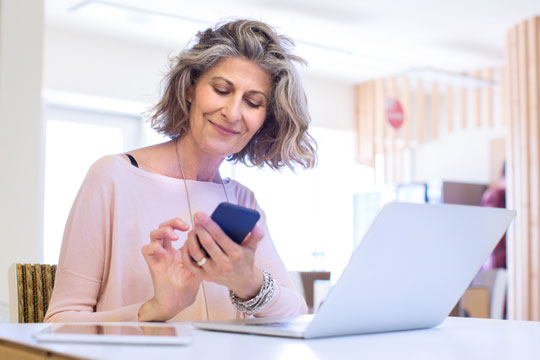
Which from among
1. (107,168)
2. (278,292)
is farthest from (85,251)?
(278,292)

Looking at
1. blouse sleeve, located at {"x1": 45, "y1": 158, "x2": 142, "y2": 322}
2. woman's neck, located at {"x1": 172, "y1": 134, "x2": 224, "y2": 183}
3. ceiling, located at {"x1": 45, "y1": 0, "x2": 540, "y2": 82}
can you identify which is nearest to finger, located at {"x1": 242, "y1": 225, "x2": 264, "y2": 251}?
blouse sleeve, located at {"x1": 45, "y1": 158, "x2": 142, "y2": 322}

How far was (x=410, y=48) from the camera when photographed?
22.8 ft

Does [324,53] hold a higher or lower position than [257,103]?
higher

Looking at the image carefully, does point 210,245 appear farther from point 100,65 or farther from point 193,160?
point 100,65

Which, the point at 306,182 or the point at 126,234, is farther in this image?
the point at 306,182

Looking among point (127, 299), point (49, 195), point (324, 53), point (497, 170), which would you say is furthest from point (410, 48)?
point (127, 299)

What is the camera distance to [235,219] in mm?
1031

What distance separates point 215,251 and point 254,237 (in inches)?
2.6

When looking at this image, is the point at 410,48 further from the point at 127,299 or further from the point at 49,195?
the point at 127,299

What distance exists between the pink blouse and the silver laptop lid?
37 cm

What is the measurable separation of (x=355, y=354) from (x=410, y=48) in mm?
6444

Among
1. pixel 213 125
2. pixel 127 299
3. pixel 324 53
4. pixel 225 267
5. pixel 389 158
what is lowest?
pixel 127 299

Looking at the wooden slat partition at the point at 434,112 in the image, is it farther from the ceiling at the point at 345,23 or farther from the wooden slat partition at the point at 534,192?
the wooden slat partition at the point at 534,192

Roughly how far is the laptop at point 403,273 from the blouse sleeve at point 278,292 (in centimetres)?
25
